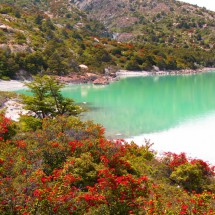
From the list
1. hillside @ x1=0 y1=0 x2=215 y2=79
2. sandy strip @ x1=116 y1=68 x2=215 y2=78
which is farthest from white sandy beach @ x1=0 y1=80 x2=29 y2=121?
sandy strip @ x1=116 y1=68 x2=215 y2=78

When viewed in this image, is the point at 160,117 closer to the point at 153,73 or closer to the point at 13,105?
the point at 13,105

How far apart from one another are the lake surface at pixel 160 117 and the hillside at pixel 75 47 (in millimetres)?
22279

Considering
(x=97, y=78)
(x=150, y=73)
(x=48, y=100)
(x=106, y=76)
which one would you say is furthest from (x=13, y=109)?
(x=150, y=73)

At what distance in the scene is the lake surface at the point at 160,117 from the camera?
25.7 meters

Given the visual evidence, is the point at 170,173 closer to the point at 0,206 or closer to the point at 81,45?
the point at 0,206

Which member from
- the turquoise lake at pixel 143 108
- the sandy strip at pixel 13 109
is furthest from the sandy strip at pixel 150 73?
the sandy strip at pixel 13 109

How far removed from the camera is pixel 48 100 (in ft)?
84.3

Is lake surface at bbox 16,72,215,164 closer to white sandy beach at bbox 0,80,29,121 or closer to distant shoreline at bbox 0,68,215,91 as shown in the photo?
white sandy beach at bbox 0,80,29,121

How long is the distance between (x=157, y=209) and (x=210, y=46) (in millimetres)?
152778

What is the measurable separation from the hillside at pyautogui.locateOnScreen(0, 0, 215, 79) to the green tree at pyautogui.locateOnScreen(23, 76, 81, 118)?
4462 cm

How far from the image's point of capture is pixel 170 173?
49.4 feet

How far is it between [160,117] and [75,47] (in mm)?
71689

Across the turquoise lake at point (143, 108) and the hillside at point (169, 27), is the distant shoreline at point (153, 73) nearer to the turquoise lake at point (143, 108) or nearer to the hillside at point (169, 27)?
the turquoise lake at point (143, 108)

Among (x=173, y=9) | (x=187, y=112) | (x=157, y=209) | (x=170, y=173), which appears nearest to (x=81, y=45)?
(x=187, y=112)
